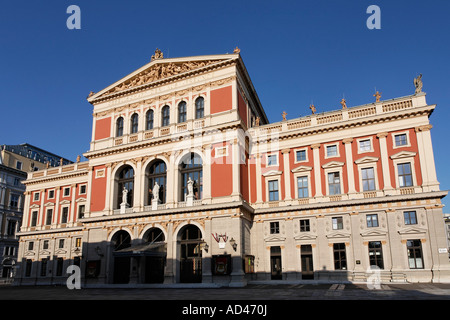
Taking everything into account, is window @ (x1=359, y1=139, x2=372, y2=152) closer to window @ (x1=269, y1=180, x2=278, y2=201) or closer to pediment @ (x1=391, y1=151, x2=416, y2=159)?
pediment @ (x1=391, y1=151, x2=416, y2=159)

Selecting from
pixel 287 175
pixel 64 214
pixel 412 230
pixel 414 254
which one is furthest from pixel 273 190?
pixel 64 214

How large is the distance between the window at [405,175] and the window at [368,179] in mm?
2157

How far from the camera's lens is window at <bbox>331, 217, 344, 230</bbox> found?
31998 mm

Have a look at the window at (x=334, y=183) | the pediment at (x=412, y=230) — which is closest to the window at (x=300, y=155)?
the window at (x=334, y=183)

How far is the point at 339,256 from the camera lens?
3138 cm

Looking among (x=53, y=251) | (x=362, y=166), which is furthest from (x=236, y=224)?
(x=53, y=251)

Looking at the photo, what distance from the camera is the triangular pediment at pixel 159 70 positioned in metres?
37.0

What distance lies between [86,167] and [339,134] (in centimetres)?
3158

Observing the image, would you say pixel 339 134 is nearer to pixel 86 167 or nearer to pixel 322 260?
pixel 322 260

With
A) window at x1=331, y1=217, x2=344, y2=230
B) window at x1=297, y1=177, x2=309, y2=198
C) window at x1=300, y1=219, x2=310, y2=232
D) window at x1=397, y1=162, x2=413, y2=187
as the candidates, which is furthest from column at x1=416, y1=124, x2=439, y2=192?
window at x1=300, y1=219, x2=310, y2=232

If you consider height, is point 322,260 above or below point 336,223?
below

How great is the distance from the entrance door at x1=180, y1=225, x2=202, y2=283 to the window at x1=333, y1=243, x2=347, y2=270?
1185cm

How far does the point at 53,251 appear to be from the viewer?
46219mm

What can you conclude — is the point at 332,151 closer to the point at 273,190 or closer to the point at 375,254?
the point at 273,190
